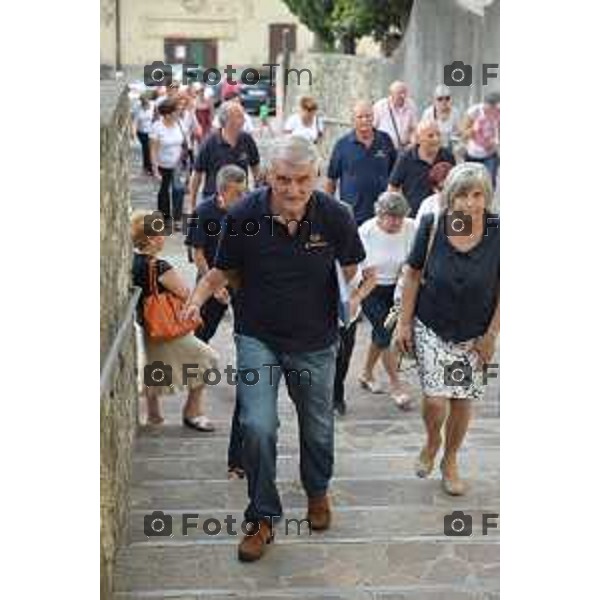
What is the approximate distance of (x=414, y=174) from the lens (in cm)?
964

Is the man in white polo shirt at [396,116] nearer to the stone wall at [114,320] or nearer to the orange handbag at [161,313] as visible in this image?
the orange handbag at [161,313]

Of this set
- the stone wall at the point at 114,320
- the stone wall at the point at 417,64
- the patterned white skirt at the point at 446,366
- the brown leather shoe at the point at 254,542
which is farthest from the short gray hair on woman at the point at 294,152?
the stone wall at the point at 417,64

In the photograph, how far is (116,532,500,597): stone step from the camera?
565cm

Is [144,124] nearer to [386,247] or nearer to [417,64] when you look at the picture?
[417,64]

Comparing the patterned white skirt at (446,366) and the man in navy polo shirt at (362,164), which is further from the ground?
the man in navy polo shirt at (362,164)

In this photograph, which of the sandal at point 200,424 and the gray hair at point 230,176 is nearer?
the gray hair at point 230,176

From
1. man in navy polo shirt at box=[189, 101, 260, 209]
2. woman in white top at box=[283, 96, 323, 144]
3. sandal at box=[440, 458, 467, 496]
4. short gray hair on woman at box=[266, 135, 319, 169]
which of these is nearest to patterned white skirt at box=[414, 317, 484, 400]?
sandal at box=[440, 458, 467, 496]

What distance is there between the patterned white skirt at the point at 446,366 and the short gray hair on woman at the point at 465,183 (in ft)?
2.26

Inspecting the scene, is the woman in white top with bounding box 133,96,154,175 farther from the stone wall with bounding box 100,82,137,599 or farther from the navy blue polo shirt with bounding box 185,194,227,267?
the stone wall with bounding box 100,82,137,599

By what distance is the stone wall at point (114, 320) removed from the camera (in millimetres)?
→ 5371

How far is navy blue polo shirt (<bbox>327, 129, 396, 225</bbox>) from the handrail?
3.52 metres

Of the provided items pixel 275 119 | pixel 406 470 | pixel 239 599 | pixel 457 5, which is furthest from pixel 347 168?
pixel 275 119

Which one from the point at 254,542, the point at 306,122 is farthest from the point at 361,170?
the point at 254,542

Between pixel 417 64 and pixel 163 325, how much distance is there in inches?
555
